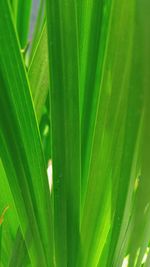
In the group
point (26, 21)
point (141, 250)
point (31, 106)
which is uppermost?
point (26, 21)

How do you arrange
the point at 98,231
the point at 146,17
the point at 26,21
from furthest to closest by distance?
1. the point at 26,21
2. the point at 98,231
3. the point at 146,17

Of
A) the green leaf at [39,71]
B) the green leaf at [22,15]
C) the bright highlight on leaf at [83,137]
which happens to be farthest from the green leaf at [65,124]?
the green leaf at [22,15]

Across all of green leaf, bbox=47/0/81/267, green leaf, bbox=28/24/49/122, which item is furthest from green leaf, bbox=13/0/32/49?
green leaf, bbox=47/0/81/267

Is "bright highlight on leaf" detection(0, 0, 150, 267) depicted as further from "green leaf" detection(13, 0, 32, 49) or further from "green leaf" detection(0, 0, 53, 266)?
"green leaf" detection(13, 0, 32, 49)

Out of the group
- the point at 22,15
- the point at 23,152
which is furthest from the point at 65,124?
the point at 22,15

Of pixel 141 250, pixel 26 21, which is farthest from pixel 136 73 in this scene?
pixel 26 21

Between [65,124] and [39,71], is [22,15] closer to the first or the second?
[39,71]

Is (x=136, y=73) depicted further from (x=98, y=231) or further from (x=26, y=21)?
(x=26, y=21)

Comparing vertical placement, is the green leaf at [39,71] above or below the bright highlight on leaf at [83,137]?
above

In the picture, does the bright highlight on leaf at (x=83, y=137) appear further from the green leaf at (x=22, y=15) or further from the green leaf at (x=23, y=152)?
the green leaf at (x=22, y=15)
